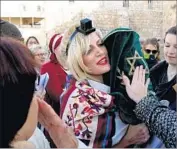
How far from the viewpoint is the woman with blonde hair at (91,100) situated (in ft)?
5.20

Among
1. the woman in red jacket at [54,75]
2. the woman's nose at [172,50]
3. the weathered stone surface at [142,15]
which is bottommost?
the weathered stone surface at [142,15]

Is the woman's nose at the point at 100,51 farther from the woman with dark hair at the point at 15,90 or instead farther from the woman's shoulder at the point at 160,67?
the woman with dark hair at the point at 15,90

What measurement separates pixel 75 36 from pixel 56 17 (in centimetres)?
1444

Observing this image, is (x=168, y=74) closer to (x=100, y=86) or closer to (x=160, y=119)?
(x=100, y=86)

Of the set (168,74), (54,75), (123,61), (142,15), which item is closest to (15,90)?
(123,61)

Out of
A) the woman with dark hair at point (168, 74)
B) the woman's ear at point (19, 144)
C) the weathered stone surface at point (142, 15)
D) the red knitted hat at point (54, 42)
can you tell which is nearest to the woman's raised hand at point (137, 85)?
the woman with dark hair at point (168, 74)

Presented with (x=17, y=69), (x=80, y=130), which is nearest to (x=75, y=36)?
(x=80, y=130)

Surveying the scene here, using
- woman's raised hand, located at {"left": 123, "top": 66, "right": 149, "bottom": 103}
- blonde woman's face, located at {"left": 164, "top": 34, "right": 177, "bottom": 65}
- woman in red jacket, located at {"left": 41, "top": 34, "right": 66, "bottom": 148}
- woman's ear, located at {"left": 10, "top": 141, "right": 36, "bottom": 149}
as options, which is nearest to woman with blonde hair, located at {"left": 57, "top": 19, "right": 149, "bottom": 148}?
woman's raised hand, located at {"left": 123, "top": 66, "right": 149, "bottom": 103}

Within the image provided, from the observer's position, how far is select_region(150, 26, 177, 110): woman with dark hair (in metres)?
1.72

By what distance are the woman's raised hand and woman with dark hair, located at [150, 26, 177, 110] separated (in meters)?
0.23

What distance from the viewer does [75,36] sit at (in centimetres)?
166

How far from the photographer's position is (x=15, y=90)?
94cm

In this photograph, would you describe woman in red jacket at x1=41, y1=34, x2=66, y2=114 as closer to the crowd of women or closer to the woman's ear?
the crowd of women

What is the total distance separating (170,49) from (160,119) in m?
0.84
